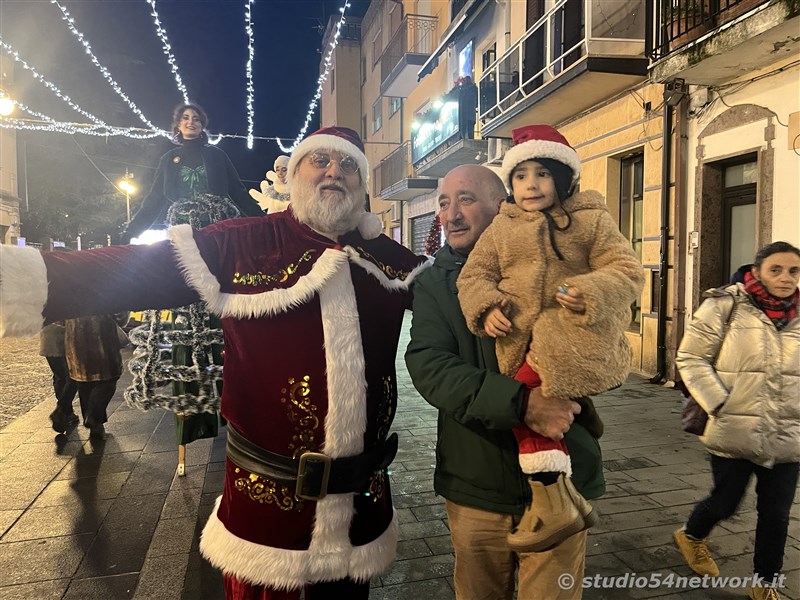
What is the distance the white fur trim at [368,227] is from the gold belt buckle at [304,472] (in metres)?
0.87

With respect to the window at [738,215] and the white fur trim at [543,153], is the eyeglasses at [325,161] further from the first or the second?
the window at [738,215]

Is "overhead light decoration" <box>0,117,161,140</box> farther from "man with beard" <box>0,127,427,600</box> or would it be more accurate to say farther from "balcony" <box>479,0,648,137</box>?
"man with beard" <box>0,127,427,600</box>

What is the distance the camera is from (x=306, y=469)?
71.8 inches

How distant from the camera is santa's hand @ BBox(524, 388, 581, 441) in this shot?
1587mm

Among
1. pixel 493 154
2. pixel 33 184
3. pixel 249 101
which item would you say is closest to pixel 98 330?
pixel 493 154

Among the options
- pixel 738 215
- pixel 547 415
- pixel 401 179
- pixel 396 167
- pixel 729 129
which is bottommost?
pixel 547 415

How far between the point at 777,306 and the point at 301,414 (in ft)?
8.55

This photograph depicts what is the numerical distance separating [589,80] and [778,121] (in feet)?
9.47

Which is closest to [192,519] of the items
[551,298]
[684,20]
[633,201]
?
[551,298]

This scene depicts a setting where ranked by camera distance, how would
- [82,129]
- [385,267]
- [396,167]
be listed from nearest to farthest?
[385,267]
[82,129]
[396,167]

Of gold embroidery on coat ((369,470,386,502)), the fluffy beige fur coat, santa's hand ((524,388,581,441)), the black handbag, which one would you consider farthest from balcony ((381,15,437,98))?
santa's hand ((524,388,581,441))

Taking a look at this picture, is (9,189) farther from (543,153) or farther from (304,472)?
(543,153)

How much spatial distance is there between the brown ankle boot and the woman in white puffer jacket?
1.73 metres

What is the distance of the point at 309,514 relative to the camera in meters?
1.85
